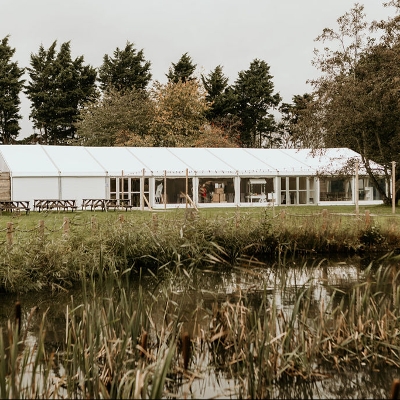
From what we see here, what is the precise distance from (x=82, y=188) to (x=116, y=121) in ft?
47.5

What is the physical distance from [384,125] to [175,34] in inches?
867

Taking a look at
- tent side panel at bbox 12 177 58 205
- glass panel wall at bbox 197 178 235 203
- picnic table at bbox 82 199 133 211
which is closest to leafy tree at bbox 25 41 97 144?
glass panel wall at bbox 197 178 235 203

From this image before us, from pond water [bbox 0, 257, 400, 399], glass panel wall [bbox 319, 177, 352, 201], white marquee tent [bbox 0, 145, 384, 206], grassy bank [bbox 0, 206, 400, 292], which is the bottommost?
pond water [bbox 0, 257, 400, 399]

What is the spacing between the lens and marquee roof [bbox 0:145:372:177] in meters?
25.3

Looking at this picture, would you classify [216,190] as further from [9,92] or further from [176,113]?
[9,92]

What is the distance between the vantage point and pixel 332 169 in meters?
27.7

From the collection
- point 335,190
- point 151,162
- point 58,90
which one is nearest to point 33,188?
point 151,162

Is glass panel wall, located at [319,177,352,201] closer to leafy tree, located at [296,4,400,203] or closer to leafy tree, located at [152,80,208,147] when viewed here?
leafy tree, located at [296,4,400,203]

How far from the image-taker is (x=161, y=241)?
35.6 feet

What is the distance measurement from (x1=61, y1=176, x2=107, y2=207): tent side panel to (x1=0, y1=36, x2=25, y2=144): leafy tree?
62.7 ft

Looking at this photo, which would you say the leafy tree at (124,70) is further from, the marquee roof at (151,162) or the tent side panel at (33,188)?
the tent side panel at (33,188)

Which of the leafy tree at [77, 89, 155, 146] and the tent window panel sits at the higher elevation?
the leafy tree at [77, 89, 155, 146]

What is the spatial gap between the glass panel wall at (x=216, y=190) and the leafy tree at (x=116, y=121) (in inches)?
451

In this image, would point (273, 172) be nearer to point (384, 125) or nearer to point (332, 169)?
point (332, 169)
